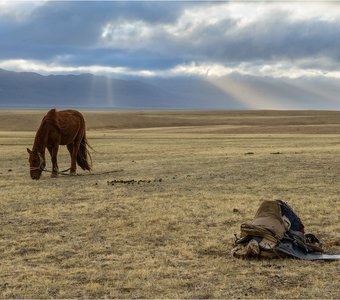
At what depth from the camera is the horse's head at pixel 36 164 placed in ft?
66.1

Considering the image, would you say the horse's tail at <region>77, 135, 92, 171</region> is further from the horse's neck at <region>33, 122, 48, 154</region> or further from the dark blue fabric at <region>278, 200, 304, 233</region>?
the dark blue fabric at <region>278, 200, 304, 233</region>

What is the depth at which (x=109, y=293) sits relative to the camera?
7.51 m

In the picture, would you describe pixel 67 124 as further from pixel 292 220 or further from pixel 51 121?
pixel 292 220

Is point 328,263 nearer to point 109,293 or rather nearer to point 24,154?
point 109,293

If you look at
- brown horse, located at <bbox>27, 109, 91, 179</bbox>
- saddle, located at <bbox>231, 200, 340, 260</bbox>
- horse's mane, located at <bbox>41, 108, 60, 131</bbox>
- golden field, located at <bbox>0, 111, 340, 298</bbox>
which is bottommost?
golden field, located at <bbox>0, 111, 340, 298</bbox>

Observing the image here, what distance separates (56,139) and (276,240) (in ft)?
45.6

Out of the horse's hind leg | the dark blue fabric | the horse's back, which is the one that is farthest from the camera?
the horse's hind leg

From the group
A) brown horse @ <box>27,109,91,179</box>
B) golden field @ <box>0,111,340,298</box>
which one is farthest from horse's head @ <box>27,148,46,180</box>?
golden field @ <box>0,111,340,298</box>

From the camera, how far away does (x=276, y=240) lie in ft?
30.1

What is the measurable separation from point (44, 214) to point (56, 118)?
860cm

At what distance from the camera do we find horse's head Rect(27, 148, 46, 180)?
66.1ft

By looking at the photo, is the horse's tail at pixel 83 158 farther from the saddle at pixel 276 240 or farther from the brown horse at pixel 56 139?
the saddle at pixel 276 240

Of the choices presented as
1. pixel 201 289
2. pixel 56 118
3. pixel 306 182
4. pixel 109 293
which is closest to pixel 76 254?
pixel 109 293

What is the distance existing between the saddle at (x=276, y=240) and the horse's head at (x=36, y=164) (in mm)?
12389
